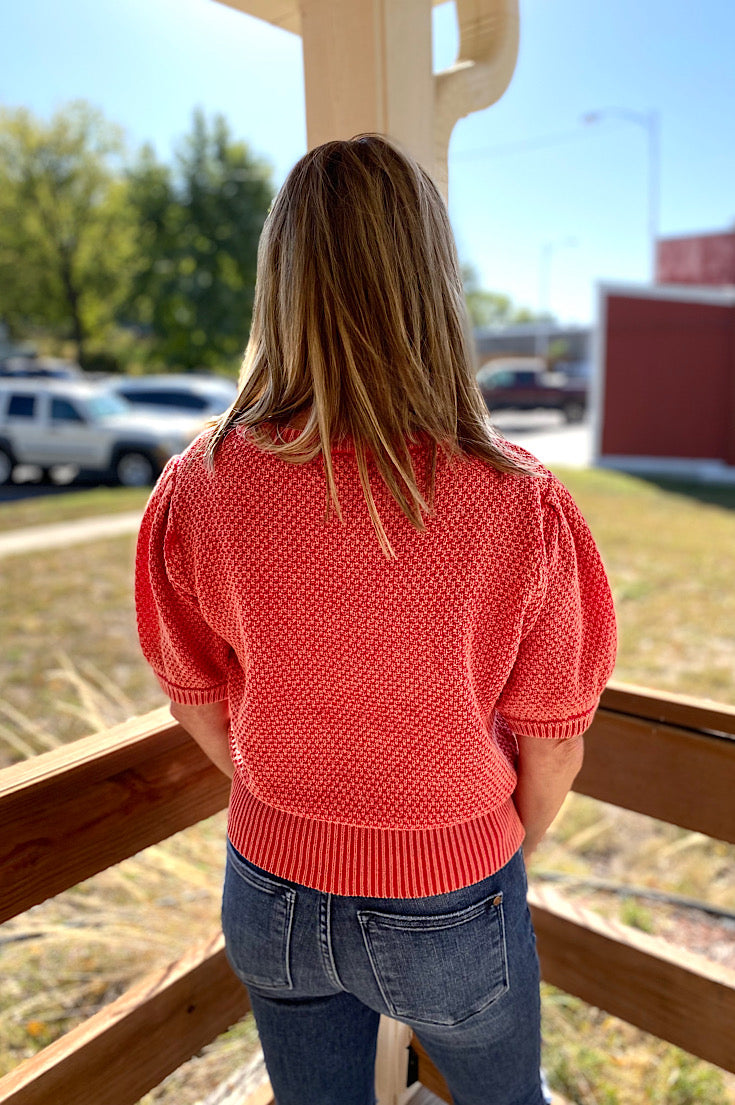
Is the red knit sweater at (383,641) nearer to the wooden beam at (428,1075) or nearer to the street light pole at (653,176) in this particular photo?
the wooden beam at (428,1075)

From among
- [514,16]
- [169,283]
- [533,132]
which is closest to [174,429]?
[514,16]

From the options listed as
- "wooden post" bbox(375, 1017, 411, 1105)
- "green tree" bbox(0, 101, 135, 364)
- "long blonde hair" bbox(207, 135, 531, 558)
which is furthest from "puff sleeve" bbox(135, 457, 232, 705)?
"green tree" bbox(0, 101, 135, 364)

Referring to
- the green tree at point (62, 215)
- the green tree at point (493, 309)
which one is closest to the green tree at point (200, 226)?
the green tree at point (62, 215)

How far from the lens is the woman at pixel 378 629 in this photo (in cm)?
83

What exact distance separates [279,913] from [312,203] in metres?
0.84

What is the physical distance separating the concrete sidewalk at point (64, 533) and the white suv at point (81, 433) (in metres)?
1.83

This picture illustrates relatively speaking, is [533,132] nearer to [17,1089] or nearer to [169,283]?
[169,283]

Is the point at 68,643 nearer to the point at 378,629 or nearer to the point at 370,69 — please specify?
the point at 370,69

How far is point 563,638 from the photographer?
0.90m

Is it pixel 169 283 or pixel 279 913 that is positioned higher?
pixel 169 283

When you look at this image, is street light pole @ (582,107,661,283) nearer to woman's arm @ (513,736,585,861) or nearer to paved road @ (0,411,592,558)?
paved road @ (0,411,592,558)

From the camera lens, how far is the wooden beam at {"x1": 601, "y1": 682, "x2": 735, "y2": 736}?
1.26 meters

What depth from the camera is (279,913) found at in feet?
3.23

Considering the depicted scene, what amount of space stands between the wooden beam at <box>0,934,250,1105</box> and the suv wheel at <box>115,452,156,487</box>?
9.57m
